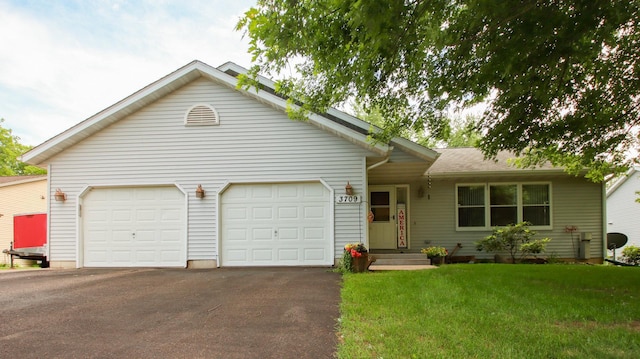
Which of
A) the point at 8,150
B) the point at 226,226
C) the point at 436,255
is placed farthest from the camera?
the point at 8,150

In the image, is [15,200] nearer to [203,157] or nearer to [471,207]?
[203,157]

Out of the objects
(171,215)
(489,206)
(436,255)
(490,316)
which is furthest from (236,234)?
(489,206)

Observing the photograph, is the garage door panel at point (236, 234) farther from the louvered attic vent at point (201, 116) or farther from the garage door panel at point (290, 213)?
the louvered attic vent at point (201, 116)

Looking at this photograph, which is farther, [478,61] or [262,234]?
[262,234]

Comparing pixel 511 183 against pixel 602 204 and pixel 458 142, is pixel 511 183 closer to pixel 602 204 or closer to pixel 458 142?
pixel 602 204

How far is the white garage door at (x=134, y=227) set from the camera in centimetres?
922

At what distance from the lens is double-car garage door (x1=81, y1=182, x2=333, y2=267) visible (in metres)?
8.96

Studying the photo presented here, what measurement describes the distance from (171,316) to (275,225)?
15.1 feet

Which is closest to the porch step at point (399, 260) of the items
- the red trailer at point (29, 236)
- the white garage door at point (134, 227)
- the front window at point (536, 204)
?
the front window at point (536, 204)

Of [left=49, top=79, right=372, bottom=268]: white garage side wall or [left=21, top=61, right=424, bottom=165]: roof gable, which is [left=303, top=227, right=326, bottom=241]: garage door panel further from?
[left=21, top=61, right=424, bottom=165]: roof gable

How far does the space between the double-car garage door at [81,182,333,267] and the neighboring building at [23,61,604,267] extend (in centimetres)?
3

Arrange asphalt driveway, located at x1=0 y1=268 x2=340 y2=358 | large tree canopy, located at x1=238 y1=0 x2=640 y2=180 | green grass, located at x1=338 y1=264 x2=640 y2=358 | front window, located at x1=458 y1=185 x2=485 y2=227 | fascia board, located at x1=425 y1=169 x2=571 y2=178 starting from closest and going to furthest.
Answer: green grass, located at x1=338 y1=264 x2=640 y2=358 → asphalt driveway, located at x1=0 y1=268 x2=340 y2=358 → large tree canopy, located at x1=238 y1=0 x2=640 y2=180 → fascia board, located at x1=425 y1=169 x2=571 y2=178 → front window, located at x1=458 y1=185 x2=485 y2=227

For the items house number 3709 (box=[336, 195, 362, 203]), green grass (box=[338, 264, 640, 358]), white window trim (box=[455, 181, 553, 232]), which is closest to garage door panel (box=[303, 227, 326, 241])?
house number 3709 (box=[336, 195, 362, 203])

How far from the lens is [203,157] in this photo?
9.22m
